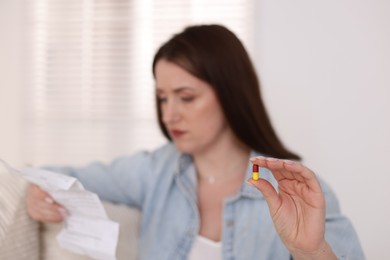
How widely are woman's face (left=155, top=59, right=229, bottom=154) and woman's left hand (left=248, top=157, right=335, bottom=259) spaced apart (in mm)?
401

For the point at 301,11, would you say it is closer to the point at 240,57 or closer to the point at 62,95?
the point at 240,57

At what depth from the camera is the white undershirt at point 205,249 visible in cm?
98

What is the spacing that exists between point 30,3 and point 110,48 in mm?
403

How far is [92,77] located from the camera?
5.45ft

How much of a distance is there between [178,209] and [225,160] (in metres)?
0.20

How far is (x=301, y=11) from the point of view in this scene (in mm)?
1283

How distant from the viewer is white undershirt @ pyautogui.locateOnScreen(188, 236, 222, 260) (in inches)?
38.5

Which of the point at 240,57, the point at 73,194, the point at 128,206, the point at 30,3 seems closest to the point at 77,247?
the point at 73,194

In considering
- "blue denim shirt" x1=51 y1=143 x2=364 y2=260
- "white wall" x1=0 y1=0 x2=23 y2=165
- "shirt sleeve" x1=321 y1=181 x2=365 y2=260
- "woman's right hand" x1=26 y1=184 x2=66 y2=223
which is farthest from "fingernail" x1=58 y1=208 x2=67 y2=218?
"white wall" x1=0 y1=0 x2=23 y2=165

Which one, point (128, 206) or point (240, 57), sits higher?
point (240, 57)

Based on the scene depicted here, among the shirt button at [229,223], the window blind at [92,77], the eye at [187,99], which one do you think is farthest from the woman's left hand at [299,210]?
the window blind at [92,77]

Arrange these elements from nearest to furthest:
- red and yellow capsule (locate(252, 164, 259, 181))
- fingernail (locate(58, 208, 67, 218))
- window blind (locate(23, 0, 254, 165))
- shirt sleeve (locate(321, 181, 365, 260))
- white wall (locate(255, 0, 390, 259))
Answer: red and yellow capsule (locate(252, 164, 259, 181)) < shirt sleeve (locate(321, 181, 365, 260)) < fingernail (locate(58, 208, 67, 218)) < white wall (locate(255, 0, 390, 259)) < window blind (locate(23, 0, 254, 165))

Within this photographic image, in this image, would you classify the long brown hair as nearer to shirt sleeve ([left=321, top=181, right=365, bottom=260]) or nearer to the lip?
the lip

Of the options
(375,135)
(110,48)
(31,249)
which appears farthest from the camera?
(110,48)
